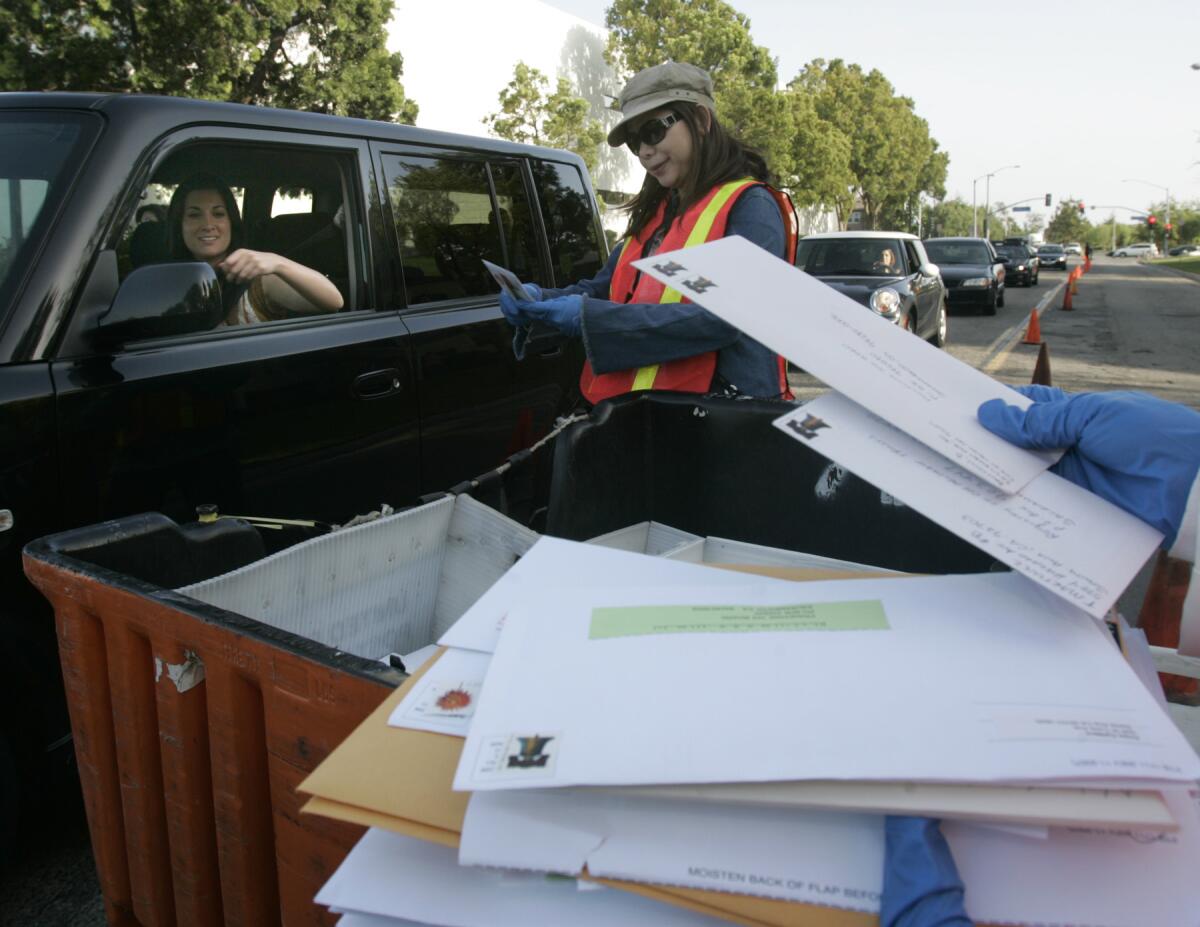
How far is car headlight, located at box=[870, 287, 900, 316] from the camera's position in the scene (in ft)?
37.3

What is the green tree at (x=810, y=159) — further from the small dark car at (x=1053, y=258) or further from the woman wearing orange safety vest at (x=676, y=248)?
the woman wearing orange safety vest at (x=676, y=248)

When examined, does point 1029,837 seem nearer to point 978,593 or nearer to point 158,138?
point 978,593

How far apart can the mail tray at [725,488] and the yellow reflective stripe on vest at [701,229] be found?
7cm

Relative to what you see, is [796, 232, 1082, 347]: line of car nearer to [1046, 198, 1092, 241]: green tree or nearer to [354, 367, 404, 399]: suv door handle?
[354, 367, 404, 399]: suv door handle

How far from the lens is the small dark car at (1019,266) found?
3528 centimetres

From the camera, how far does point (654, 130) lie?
8.12 ft

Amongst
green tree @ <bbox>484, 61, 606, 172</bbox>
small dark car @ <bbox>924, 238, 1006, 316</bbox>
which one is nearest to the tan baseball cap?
small dark car @ <bbox>924, 238, 1006, 316</bbox>

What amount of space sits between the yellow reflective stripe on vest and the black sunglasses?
8.6 inches

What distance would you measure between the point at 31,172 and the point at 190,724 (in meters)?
1.68

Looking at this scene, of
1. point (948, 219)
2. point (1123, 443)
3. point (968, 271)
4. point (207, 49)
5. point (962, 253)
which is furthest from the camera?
point (948, 219)

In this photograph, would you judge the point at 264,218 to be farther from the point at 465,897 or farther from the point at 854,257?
the point at 854,257

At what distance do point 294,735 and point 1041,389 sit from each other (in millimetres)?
1192

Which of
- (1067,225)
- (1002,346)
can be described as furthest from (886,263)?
(1067,225)

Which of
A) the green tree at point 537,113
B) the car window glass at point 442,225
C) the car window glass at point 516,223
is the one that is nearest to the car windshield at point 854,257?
the car window glass at point 516,223
